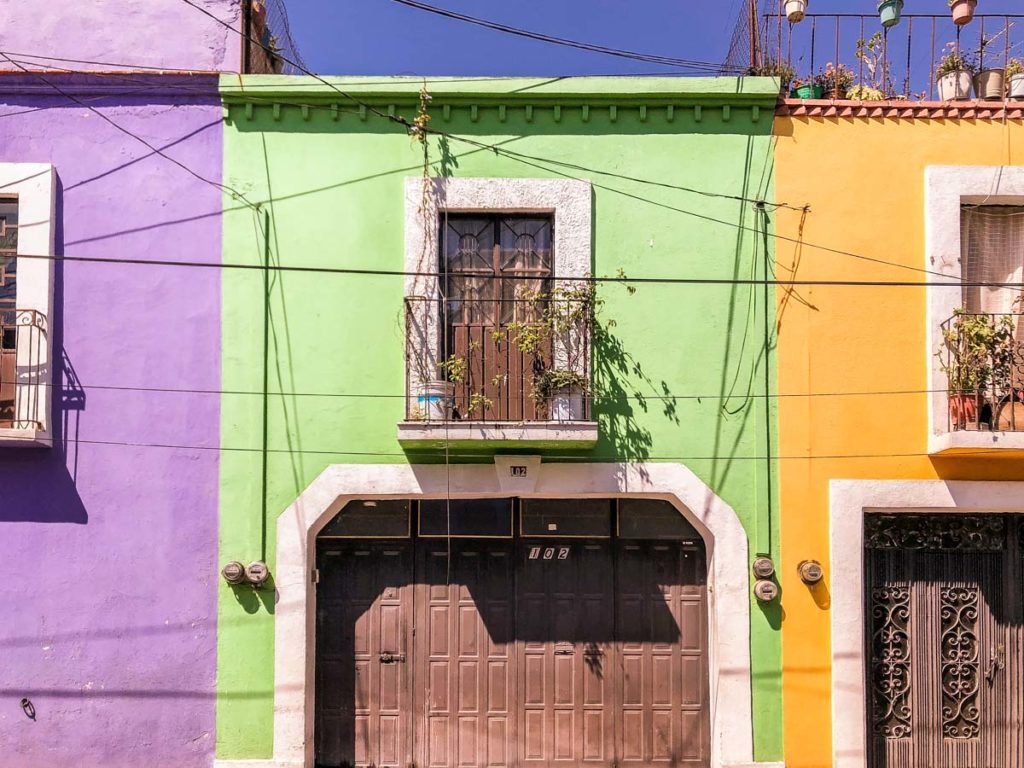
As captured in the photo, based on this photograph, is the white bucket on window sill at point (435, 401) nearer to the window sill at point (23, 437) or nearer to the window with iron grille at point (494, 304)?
the window with iron grille at point (494, 304)

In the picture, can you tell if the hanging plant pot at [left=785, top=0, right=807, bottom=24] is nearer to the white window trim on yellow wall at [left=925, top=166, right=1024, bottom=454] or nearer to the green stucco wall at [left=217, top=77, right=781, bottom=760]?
the green stucco wall at [left=217, top=77, right=781, bottom=760]

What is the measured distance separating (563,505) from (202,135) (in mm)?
4651

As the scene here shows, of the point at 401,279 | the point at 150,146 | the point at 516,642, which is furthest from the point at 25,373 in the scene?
the point at 516,642

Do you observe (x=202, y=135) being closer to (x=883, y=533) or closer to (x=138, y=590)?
(x=138, y=590)

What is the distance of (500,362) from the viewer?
752 cm

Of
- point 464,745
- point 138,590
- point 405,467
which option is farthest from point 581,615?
point 138,590

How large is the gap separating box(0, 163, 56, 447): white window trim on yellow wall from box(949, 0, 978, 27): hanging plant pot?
8256 millimetres

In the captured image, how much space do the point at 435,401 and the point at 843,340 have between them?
3.61 metres

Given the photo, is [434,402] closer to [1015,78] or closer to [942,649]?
[942,649]

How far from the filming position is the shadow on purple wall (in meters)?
7.36

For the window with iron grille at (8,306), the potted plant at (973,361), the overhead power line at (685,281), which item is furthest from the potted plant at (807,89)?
the window with iron grille at (8,306)

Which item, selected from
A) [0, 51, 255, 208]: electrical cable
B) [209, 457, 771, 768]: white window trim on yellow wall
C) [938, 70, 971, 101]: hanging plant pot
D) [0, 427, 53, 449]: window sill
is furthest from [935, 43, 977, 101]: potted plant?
[0, 427, 53, 449]: window sill

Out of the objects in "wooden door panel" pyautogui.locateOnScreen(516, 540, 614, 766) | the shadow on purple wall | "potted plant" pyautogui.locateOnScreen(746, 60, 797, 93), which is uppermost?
"potted plant" pyautogui.locateOnScreen(746, 60, 797, 93)

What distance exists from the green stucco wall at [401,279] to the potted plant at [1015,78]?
2251mm
